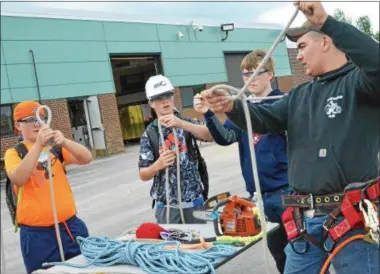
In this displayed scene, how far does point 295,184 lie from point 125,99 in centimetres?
2659

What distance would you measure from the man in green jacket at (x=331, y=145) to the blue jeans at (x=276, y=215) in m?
0.95

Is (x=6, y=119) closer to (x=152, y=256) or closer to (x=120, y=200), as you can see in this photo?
(x=120, y=200)

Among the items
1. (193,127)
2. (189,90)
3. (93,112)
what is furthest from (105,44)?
(193,127)

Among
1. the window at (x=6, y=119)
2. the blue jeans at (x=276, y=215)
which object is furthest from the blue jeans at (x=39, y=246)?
the window at (x=6, y=119)

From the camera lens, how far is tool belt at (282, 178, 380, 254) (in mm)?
2080

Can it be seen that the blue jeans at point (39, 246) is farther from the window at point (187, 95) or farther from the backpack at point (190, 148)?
the window at point (187, 95)

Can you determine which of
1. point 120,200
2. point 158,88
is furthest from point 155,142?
point 120,200

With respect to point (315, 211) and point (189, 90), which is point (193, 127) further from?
point (189, 90)

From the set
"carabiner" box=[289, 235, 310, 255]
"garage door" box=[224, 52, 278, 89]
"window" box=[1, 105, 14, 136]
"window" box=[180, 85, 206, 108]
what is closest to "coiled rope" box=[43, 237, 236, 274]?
"carabiner" box=[289, 235, 310, 255]

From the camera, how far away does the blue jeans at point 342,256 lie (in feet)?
7.04

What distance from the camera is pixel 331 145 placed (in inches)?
87.2

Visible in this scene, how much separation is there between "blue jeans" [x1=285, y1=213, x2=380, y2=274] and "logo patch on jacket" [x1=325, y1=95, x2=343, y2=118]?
50cm

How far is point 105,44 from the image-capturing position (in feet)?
70.2

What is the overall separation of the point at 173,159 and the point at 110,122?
18.8 m
